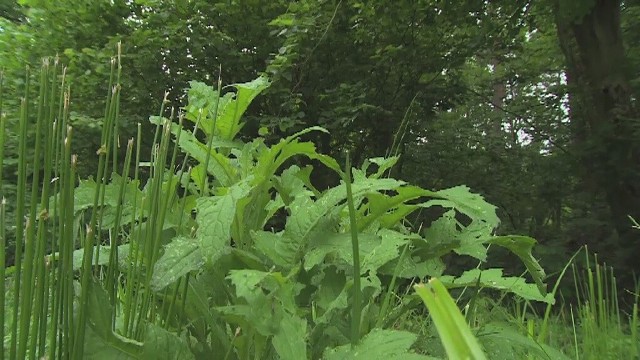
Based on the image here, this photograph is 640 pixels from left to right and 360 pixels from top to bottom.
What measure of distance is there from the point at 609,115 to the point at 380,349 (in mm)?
3558

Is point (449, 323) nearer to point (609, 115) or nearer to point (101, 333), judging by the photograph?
point (101, 333)

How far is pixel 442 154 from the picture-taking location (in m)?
4.87

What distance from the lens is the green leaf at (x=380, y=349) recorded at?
55 cm

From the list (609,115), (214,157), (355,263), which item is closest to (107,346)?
(355,263)

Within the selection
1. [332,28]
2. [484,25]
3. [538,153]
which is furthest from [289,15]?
[538,153]

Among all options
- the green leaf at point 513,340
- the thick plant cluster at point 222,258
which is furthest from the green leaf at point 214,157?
the green leaf at point 513,340

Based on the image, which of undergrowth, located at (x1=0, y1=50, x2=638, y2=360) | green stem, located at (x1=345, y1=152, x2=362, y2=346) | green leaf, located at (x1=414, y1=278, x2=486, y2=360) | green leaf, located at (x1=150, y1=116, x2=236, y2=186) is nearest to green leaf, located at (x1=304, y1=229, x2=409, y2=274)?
undergrowth, located at (x1=0, y1=50, x2=638, y2=360)

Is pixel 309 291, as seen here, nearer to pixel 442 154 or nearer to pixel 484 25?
pixel 484 25

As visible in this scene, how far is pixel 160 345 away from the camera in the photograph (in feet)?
1.83

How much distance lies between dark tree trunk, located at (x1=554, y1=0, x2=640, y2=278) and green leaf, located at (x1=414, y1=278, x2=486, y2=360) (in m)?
3.47

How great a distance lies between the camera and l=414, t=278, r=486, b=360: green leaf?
0.66 feet

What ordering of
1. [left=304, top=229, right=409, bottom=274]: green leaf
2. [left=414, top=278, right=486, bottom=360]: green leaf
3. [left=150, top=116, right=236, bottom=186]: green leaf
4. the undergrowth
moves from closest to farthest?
[left=414, top=278, right=486, bottom=360]: green leaf, the undergrowth, [left=304, top=229, right=409, bottom=274]: green leaf, [left=150, top=116, right=236, bottom=186]: green leaf

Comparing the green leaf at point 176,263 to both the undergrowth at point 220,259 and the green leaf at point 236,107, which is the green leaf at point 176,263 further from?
the green leaf at point 236,107

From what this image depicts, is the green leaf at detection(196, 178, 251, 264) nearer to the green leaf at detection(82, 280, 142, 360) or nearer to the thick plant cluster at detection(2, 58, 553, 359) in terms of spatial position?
the thick plant cluster at detection(2, 58, 553, 359)
